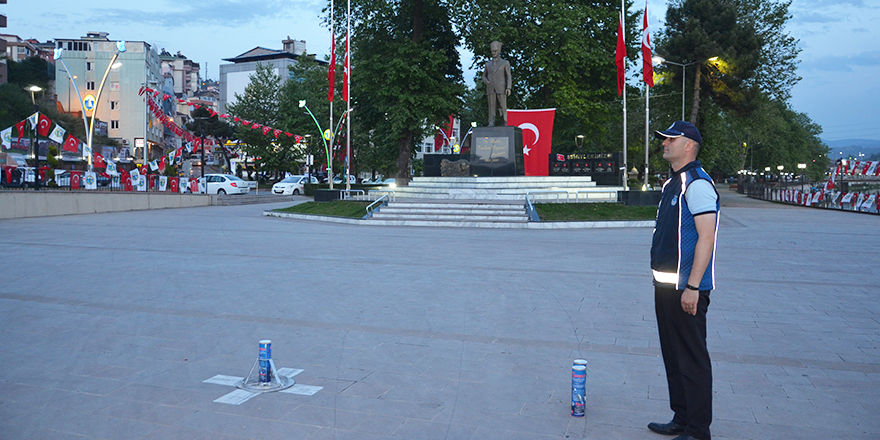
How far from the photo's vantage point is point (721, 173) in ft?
447

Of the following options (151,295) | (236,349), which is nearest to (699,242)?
(236,349)

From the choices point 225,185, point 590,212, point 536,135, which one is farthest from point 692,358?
point 225,185

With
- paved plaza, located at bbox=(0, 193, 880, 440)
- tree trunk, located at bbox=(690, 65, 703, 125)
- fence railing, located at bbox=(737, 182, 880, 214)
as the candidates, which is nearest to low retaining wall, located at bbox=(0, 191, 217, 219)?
paved plaza, located at bbox=(0, 193, 880, 440)

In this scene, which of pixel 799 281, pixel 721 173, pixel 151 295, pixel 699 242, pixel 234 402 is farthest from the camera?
pixel 721 173

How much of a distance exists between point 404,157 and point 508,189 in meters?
12.9

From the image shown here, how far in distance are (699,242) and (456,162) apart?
78.5 feet

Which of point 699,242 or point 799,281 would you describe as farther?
point 799,281

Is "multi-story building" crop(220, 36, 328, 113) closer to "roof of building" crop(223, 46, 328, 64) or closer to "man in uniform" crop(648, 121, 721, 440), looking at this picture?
"roof of building" crop(223, 46, 328, 64)

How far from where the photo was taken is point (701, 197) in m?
3.82

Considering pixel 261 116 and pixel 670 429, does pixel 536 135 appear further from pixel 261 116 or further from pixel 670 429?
→ pixel 261 116

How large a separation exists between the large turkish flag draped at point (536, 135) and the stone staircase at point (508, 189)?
6.05 metres

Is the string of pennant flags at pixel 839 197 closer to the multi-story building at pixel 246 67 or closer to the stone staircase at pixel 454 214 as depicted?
the stone staircase at pixel 454 214

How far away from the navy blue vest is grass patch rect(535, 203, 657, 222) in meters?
16.6

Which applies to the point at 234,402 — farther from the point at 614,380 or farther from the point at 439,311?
the point at 439,311
